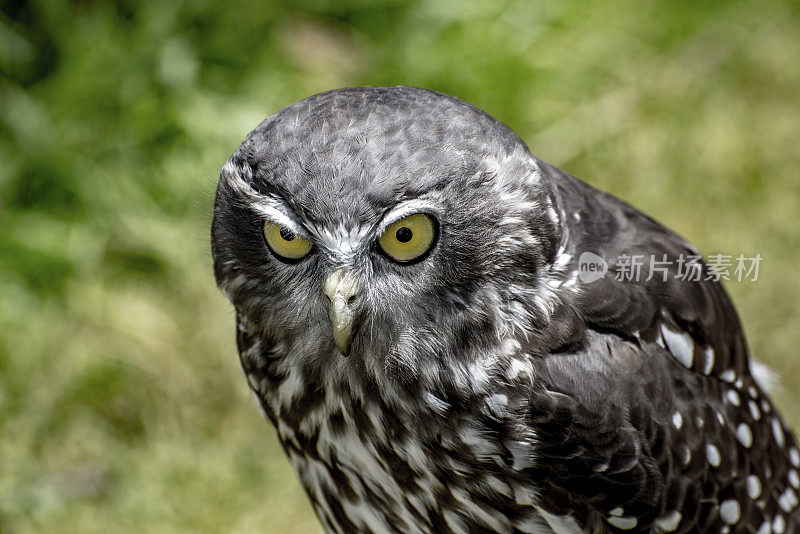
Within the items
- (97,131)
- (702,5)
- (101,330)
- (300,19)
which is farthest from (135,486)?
(702,5)

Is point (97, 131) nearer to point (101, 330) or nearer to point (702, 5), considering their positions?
point (101, 330)

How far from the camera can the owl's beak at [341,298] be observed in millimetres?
1901

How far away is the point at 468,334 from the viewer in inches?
80.6

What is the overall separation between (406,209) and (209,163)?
273 cm

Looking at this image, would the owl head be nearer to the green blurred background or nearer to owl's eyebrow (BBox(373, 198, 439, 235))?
owl's eyebrow (BBox(373, 198, 439, 235))

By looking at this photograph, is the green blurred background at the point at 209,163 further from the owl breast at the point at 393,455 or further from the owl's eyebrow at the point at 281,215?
the owl's eyebrow at the point at 281,215

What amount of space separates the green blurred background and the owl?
1.15 metres

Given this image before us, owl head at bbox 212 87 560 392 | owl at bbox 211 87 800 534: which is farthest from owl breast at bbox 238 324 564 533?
owl head at bbox 212 87 560 392

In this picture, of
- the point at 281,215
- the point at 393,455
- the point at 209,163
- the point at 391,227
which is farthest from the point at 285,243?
the point at 209,163

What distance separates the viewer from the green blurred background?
154 inches

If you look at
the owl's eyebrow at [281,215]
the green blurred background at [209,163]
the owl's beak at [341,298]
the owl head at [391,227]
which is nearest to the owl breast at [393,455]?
the owl head at [391,227]

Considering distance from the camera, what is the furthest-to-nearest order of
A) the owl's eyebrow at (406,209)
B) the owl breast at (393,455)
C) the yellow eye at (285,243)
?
the owl breast at (393,455)
the yellow eye at (285,243)
the owl's eyebrow at (406,209)

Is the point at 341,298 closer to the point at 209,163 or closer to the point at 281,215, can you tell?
the point at 281,215

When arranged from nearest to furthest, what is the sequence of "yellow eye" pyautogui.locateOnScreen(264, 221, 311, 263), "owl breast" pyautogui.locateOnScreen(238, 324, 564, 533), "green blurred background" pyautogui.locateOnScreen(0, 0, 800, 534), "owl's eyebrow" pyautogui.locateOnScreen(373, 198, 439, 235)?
"owl's eyebrow" pyautogui.locateOnScreen(373, 198, 439, 235) → "yellow eye" pyautogui.locateOnScreen(264, 221, 311, 263) → "owl breast" pyautogui.locateOnScreen(238, 324, 564, 533) → "green blurred background" pyautogui.locateOnScreen(0, 0, 800, 534)
